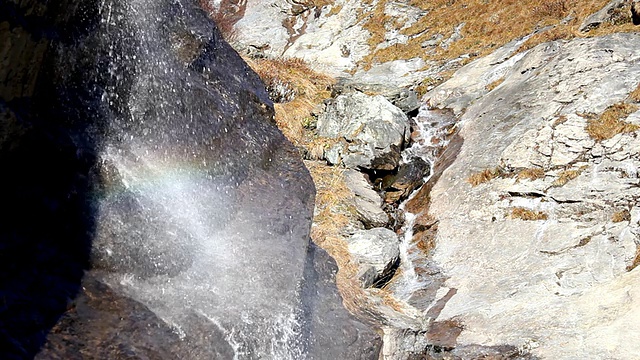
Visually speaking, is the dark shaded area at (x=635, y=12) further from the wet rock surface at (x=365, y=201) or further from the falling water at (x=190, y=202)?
the falling water at (x=190, y=202)

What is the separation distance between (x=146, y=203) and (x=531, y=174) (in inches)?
243

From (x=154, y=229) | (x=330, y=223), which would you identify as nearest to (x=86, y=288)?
(x=154, y=229)

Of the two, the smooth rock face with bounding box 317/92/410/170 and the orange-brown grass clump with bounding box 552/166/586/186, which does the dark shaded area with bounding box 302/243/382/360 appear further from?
the orange-brown grass clump with bounding box 552/166/586/186

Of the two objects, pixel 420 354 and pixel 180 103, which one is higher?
pixel 180 103

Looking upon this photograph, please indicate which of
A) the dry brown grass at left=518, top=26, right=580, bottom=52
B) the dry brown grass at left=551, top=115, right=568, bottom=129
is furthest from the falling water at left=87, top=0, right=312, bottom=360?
the dry brown grass at left=518, top=26, right=580, bottom=52

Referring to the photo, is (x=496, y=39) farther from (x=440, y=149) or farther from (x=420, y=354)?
(x=420, y=354)

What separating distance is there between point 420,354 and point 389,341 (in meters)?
0.42

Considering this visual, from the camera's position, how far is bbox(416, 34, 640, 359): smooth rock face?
20.8ft

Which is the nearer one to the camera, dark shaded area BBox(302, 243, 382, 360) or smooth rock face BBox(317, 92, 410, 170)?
dark shaded area BBox(302, 243, 382, 360)

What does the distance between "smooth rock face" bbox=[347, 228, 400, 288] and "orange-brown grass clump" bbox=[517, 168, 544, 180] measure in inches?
92.9

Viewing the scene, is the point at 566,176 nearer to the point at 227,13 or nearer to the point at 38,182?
the point at 38,182

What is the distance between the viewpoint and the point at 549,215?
26.0ft

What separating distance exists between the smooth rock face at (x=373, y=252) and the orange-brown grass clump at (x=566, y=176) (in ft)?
8.84

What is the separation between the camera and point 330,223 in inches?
338
